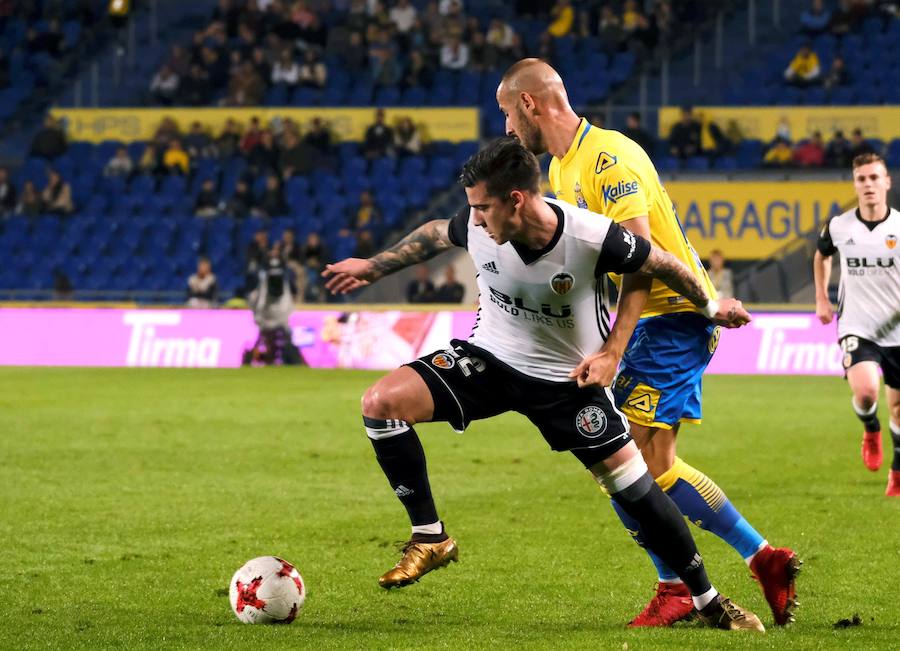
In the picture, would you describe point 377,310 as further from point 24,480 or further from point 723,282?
point 24,480

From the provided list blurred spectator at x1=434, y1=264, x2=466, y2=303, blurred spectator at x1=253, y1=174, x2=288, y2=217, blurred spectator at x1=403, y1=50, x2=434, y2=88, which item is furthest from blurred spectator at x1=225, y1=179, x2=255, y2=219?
blurred spectator at x1=434, y1=264, x2=466, y2=303

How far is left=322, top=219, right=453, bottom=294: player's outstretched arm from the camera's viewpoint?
617cm

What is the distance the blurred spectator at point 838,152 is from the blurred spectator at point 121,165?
1314cm

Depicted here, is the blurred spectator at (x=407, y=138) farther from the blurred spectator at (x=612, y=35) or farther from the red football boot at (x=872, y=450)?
the red football boot at (x=872, y=450)

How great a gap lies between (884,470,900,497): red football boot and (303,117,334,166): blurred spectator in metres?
18.7

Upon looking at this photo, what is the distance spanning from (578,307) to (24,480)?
6.15 m

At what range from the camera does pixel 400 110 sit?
28141mm

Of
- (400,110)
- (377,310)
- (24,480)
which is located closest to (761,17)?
(400,110)

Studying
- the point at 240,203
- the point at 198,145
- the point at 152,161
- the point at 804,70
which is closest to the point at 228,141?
the point at 198,145

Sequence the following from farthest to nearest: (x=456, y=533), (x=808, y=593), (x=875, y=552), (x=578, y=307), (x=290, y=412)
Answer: (x=290, y=412) → (x=456, y=533) → (x=875, y=552) → (x=808, y=593) → (x=578, y=307)

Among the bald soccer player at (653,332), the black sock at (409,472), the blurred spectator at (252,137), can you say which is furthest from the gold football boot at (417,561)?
the blurred spectator at (252,137)

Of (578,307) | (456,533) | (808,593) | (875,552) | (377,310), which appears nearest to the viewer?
(578,307)

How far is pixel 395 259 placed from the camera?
6.24 m

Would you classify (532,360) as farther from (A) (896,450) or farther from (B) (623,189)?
(A) (896,450)
